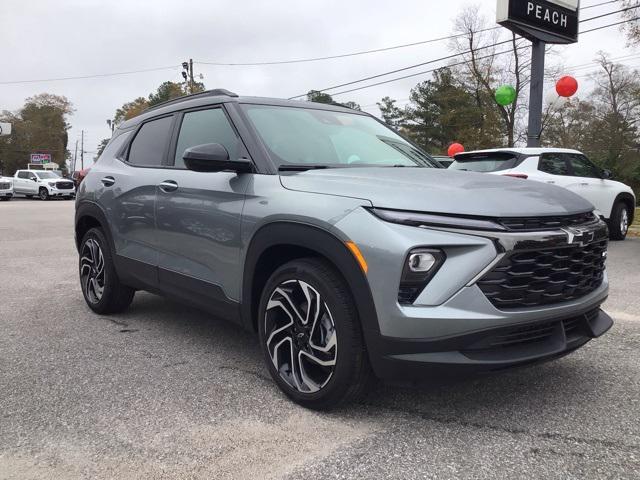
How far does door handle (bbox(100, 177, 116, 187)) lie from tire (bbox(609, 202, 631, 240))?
8712 millimetres

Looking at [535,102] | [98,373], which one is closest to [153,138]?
[98,373]

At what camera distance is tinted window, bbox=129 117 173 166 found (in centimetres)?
419

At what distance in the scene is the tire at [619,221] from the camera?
9969 millimetres

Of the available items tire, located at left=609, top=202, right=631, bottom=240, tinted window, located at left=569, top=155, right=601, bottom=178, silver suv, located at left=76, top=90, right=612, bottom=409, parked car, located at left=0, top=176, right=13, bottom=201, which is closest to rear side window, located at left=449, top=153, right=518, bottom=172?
tinted window, located at left=569, top=155, right=601, bottom=178

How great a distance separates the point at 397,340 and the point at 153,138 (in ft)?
9.35

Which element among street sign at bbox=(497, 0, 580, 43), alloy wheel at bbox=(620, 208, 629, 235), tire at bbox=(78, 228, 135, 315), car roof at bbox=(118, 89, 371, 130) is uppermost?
street sign at bbox=(497, 0, 580, 43)

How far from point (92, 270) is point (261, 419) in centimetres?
282

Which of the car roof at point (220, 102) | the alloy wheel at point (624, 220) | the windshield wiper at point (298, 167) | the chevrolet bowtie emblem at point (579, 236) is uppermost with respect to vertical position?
the car roof at point (220, 102)

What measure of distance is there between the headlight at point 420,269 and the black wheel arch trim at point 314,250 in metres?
0.18

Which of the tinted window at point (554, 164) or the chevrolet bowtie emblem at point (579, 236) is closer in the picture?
the chevrolet bowtie emblem at point (579, 236)

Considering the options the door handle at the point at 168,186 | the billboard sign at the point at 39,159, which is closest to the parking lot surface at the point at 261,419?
the door handle at the point at 168,186

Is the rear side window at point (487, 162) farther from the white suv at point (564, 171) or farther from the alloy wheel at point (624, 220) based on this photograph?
the alloy wheel at point (624, 220)

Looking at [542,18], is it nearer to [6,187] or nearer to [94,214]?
[94,214]

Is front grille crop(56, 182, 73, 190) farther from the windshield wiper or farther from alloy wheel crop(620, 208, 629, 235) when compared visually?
the windshield wiper
